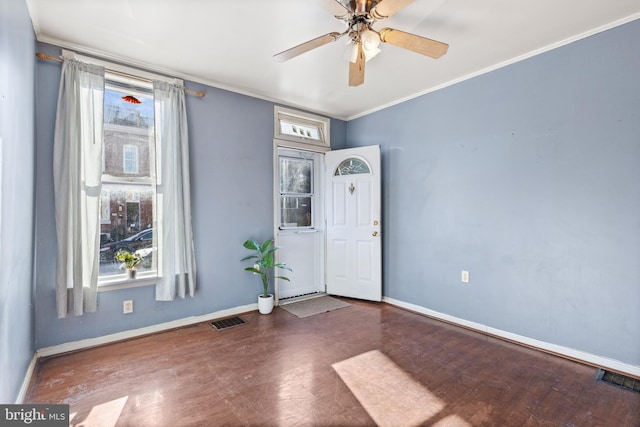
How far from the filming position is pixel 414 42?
1.98 m

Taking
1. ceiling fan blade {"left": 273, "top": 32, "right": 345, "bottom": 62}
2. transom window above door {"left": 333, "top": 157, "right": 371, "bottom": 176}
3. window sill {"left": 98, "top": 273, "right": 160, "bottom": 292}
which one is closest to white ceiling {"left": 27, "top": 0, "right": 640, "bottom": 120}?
ceiling fan blade {"left": 273, "top": 32, "right": 345, "bottom": 62}

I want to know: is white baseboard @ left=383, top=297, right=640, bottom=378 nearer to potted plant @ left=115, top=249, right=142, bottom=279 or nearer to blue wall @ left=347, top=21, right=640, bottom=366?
blue wall @ left=347, top=21, right=640, bottom=366

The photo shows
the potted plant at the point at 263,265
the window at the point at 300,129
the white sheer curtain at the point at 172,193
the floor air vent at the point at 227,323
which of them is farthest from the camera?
the window at the point at 300,129

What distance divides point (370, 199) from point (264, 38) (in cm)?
225

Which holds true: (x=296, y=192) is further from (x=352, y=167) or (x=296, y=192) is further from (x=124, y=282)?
(x=124, y=282)

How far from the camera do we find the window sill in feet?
8.96

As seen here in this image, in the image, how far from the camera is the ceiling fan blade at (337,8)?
1707mm

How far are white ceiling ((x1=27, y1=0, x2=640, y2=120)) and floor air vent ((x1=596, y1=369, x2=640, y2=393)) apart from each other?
2637 mm

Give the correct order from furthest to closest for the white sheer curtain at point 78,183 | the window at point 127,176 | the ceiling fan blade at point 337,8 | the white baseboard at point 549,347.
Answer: the window at point 127,176 → the white sheer curtain at point 78,183 → the white baseboard at point 549,347 → the ceiling fan blade at point 337,8

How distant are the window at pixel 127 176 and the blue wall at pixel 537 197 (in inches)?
113

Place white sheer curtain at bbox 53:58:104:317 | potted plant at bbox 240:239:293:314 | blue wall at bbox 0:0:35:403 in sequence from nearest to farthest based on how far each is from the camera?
1. blue wall at bbox 0:0:35:403
2. white sheer curtain at bbox 53:58:104:317
3. potted plant at bbox 240:239:293:314

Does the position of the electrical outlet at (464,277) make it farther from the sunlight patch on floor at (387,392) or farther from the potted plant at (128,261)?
the potted plant at (128,261)

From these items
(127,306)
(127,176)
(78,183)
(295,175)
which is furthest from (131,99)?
(295,175)

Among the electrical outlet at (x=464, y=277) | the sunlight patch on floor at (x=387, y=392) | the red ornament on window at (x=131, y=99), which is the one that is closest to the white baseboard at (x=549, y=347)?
the electrical outlet at (x=464, y=277)
